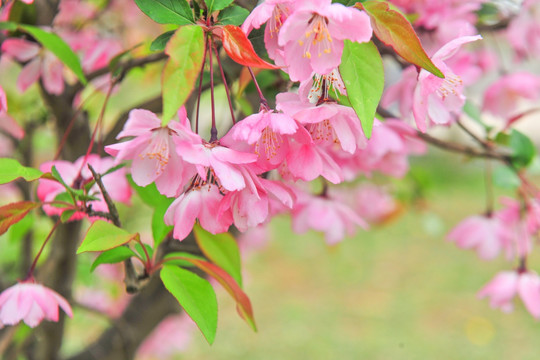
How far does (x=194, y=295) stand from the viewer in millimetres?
529

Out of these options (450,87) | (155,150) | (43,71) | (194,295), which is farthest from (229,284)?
(43,71)

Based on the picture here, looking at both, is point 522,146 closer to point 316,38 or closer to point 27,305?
point 316,38

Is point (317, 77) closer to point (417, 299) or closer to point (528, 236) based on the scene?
point (528, 236)

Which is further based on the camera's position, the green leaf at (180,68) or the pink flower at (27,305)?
the pink flower at (27,305)

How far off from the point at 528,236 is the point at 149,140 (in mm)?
688

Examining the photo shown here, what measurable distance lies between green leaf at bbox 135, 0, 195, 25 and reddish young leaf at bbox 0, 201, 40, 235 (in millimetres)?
201

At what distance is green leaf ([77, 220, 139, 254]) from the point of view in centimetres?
47

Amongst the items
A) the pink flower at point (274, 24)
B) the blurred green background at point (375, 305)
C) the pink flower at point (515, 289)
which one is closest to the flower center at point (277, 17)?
the pink flower at point (274, 24)

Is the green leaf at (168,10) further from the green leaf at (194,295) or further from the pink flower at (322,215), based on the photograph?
the pink flower at (322,215)

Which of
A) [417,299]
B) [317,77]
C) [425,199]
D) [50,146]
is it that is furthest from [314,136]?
[417,299]

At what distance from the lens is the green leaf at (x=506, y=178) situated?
0.86 m

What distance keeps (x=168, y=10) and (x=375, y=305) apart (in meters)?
2.96

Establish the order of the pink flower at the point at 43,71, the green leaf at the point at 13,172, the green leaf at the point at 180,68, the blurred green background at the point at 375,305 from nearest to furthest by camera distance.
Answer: the green leaf at the point at 180,68, the green leaf at the point at 13,172, the pink flower at the point at 43,71, the blurred green background at the point at 375,305

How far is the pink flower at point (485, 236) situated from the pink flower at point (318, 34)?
0.64 metres
